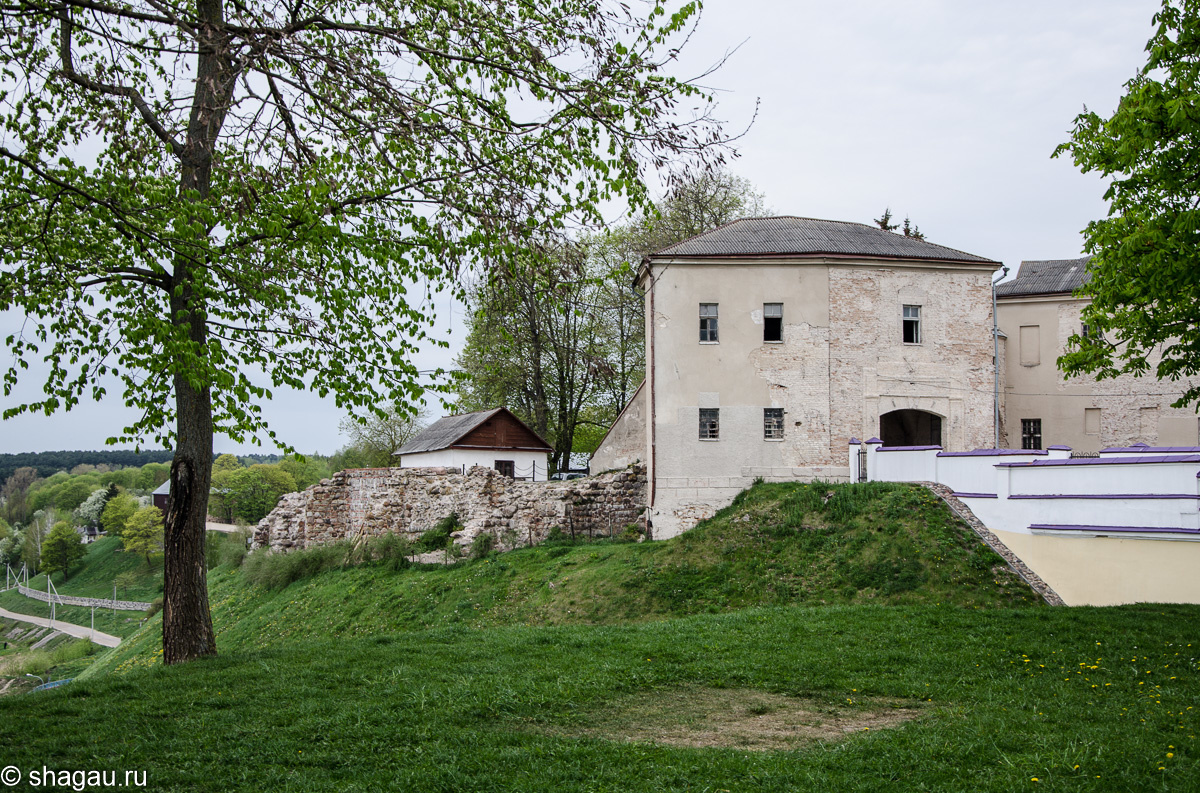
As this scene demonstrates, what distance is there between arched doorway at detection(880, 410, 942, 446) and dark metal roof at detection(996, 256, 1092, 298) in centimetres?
908

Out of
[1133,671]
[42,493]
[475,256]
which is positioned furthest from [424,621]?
[42,493]

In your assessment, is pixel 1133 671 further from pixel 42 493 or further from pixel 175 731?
pixel 42 493

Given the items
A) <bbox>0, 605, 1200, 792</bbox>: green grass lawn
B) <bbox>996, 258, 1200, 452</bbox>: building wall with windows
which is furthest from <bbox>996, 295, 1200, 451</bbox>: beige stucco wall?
<bbox>0, 605, 1200, 792</bbox>: green grass lawn

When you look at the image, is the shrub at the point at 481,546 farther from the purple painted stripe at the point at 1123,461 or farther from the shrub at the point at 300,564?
the purple painted stripe at the point at 1123,461

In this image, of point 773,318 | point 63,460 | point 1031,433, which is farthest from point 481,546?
point 63,460

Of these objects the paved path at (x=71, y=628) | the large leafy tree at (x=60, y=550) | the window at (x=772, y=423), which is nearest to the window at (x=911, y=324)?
the window at (x=772, y=423)

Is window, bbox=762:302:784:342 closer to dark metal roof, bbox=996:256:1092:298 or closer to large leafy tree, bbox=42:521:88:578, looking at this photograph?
dark metal roof, bbox=996:256:1092:298

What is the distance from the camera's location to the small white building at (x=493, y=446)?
1252 inches

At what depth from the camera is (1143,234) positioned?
9992 mm

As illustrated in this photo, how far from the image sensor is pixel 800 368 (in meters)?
21.7

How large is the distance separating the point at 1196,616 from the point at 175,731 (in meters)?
11.3

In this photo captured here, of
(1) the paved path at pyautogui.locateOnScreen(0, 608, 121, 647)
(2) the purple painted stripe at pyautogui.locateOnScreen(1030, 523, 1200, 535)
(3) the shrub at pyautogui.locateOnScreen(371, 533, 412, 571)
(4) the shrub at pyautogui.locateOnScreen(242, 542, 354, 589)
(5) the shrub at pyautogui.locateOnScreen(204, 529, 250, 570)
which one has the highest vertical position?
(2) the purple painted stripe at pyautogui.locateOnScreen(1030, 523, 1200, 535)

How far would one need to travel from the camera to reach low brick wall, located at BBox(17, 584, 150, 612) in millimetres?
57906

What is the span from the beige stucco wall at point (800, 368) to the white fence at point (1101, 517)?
5.75 metres
